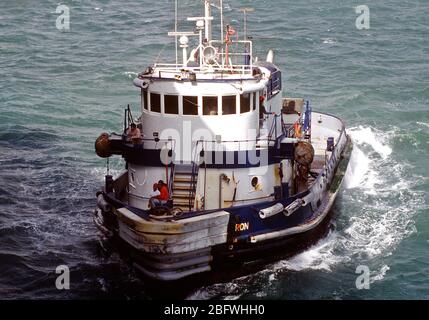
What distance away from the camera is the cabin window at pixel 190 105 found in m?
22.1

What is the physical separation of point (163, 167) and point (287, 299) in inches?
198

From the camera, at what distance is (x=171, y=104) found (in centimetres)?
2230

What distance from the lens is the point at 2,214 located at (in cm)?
2761

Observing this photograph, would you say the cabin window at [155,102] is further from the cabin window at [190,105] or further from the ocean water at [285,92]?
the ocean water at [285,92]

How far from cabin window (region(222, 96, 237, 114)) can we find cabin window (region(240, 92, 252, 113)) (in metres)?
0.21

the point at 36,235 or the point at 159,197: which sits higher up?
the point at 159,197

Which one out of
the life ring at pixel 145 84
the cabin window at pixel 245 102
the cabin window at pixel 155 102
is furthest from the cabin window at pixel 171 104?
the cabin window at pixel 245 102

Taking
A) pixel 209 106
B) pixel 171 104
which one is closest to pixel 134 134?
pixel 171 104

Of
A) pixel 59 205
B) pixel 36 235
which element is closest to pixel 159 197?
pixel 36 235

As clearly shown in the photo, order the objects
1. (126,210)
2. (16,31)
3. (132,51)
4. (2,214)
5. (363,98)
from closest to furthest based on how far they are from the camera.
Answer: (126,210) < (2,214) < (363,98) < (132,51) < (16,31)

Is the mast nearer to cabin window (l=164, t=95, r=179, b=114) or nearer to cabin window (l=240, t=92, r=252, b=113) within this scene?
cabin window (l=240, t=92, r=252, b=113)

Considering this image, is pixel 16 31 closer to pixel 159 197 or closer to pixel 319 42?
pixel 319 42

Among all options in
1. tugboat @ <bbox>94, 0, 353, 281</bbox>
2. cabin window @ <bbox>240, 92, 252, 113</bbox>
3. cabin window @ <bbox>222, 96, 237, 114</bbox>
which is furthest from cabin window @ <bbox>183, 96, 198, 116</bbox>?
cabin window @ <bbox>240, 92, 252, 113</bbox>

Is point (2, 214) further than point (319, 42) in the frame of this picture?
No
